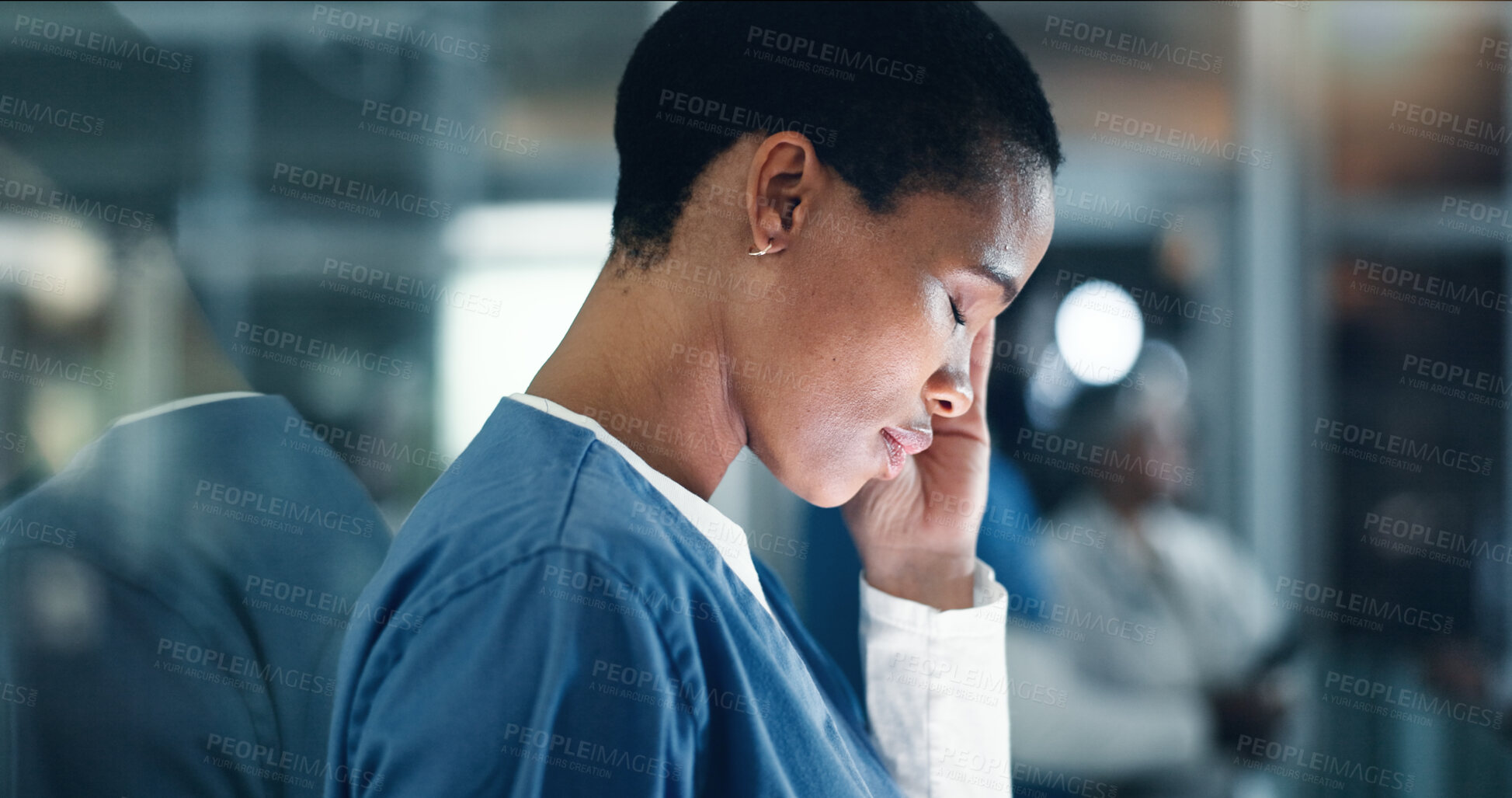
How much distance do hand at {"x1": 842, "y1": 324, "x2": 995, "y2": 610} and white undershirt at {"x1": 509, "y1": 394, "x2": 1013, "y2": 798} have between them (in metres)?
0.04

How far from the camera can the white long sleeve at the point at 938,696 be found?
0.90 metres

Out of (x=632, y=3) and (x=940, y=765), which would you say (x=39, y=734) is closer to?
(x=940, y=765)

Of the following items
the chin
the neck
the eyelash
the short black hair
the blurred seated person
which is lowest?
the blurred seated person

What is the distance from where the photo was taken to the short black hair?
622 mm

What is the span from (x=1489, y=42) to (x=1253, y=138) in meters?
0.68

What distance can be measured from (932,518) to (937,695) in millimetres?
185

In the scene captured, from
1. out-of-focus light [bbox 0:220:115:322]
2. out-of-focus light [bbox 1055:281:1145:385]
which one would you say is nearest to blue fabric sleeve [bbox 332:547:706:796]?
out-of-focus light [bbox 0:220:115:322]

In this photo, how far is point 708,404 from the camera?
2.23 feet

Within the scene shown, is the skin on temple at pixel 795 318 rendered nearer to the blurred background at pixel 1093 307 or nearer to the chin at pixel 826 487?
the chin at pixel 826 487

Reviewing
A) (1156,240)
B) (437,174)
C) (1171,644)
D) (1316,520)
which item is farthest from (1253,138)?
(437,174)

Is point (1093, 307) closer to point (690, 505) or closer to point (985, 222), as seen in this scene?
point (985, 222)

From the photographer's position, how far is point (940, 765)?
0.90m

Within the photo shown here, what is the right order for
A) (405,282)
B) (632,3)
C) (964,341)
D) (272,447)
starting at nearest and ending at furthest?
(964,341) < (272,447) < (405,282) < (632,3)

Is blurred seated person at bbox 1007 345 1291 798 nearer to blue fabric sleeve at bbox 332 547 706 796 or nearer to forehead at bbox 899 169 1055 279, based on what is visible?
forehead at bbox 899 169 1055 279
